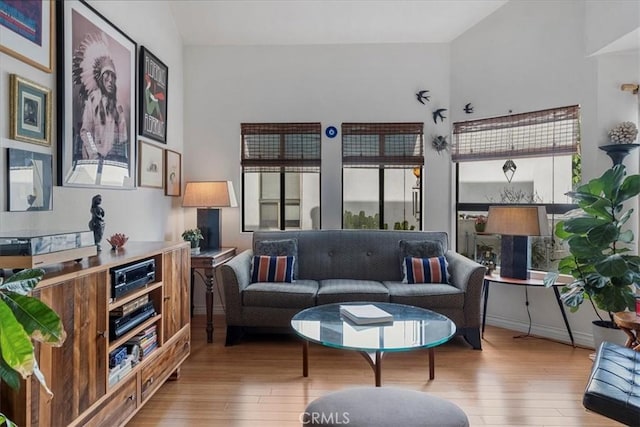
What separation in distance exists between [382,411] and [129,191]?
239 cm

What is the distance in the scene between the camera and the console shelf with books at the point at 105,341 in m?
1.35

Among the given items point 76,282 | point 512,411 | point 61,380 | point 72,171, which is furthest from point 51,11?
point 512,411

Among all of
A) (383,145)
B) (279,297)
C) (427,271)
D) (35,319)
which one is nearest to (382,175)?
(383,145)

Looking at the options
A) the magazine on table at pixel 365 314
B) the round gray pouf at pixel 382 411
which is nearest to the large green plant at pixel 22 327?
the round gray pouf at pixel 382 411

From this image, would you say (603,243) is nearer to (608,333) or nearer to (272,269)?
(608,333)

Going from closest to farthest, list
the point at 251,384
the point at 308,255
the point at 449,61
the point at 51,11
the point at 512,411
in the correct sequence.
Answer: the point at 51,11 → the point at 512,411 → the point at 251,384 → the point at 308,255 → the point at 449,61

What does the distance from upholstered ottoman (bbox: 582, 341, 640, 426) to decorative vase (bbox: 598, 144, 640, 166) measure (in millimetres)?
1829

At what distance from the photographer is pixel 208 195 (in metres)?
3.57

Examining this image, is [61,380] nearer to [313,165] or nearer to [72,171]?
[72,171]

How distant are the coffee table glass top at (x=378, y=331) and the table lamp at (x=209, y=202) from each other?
1706 millimetres

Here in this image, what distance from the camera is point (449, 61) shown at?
3.89 metres

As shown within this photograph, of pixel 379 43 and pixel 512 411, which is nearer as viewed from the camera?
pixel 512 411

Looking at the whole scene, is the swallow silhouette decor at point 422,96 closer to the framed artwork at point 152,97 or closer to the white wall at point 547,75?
the white wall at point 547,75

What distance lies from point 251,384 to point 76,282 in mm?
1375
